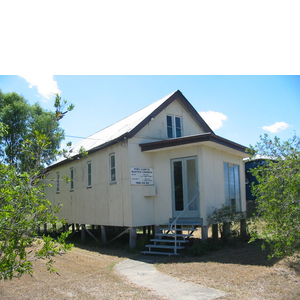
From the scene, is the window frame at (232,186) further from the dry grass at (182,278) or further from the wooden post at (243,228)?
the dry grass at (182,278)

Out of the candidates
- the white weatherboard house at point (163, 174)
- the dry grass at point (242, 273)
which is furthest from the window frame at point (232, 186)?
the dry grass at point (242, 273)

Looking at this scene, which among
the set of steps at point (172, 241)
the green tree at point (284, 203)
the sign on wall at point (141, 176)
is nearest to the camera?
the green tree at point (284, 203)

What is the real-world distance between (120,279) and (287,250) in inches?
163

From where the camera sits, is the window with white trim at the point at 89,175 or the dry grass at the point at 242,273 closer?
the dry grass at the point at 242,273

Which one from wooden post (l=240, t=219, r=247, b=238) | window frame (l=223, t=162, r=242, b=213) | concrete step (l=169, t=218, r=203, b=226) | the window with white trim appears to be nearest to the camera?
concrete step (l=169, t=218, r=203, b=226)

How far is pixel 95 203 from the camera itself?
50.4 ft

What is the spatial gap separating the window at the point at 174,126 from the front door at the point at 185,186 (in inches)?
98.0

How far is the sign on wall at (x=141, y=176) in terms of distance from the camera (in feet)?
42.0

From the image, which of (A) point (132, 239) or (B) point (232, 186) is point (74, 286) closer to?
(A) point (132, 239)

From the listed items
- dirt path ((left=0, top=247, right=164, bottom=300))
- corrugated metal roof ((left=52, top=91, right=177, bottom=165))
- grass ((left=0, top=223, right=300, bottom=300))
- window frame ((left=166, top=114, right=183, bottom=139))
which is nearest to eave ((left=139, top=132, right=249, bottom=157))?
corrugated metal roof ((left=52, top=91, right=177, bottom=165))

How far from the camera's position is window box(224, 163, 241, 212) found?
13906 mm

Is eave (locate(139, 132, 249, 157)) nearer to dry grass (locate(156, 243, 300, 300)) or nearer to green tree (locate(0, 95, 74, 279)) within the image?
dry grass (locate(156, 243, 300, 300))
